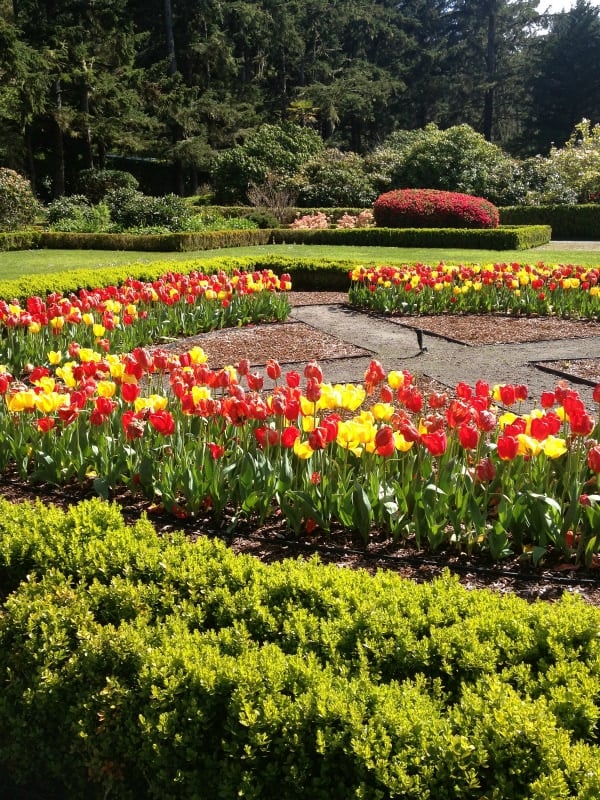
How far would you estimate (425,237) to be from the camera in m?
20.7

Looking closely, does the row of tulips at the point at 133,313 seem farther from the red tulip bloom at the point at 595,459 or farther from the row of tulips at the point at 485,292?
the red tulip bloom at the point at 595,459

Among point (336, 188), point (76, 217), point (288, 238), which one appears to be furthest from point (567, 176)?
point (76, 217)

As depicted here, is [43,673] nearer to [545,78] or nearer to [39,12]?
[39,12]

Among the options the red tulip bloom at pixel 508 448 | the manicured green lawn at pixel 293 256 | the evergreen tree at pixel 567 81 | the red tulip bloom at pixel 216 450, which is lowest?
the red tulip bloom at pixel 216 450

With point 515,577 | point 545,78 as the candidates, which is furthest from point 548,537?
point 545,78

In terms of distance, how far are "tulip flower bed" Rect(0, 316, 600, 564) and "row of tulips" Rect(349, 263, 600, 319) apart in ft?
20.8

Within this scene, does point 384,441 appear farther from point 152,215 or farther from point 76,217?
point 76,217

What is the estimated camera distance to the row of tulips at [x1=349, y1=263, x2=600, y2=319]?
10.1 metres

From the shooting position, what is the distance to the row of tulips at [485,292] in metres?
10.1

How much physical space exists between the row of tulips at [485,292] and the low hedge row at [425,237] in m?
9.37

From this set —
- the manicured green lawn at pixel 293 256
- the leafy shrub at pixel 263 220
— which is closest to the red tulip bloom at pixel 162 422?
the manicured green lawn at pixel 293 256

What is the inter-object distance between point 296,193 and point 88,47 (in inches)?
541

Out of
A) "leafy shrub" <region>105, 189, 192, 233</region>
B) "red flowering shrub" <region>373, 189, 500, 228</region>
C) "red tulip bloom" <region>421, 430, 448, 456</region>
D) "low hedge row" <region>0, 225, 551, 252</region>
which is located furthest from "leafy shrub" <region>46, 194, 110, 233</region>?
"red tulip bloom" <region>421, 430, 448, 456</region>

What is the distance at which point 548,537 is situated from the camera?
11.1 feet
